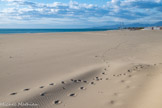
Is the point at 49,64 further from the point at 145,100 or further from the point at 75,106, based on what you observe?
the point at 145,100

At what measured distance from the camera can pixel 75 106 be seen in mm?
2750

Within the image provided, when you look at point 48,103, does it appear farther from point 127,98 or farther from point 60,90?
point 127,98

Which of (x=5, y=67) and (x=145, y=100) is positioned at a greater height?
(x=5, y=67)

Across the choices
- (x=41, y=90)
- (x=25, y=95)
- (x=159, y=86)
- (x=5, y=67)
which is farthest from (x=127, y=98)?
(x=5, y=67)

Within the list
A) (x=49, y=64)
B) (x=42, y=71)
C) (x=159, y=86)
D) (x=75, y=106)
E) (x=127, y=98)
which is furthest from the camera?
(x=49, y=64)

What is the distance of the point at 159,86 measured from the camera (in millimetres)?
3248

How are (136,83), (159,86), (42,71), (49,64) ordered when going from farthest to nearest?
(49,64) → (42,71) → (136,83) → (159,86)

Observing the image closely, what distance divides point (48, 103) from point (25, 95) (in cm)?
60

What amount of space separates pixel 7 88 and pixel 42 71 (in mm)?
1363

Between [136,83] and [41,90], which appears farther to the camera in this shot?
[136,83]

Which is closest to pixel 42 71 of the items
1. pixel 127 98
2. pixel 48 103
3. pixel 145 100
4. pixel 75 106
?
pixel 48 103

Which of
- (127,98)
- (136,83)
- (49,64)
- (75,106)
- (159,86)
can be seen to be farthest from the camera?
(49,64)

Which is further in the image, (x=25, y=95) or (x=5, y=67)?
(x=5, y=67)

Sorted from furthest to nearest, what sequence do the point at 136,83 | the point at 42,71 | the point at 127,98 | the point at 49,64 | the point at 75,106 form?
the point at 49,64 → the point at 42,71 → the point at 136,83 → the point at 127,98 → the point at 75,106
